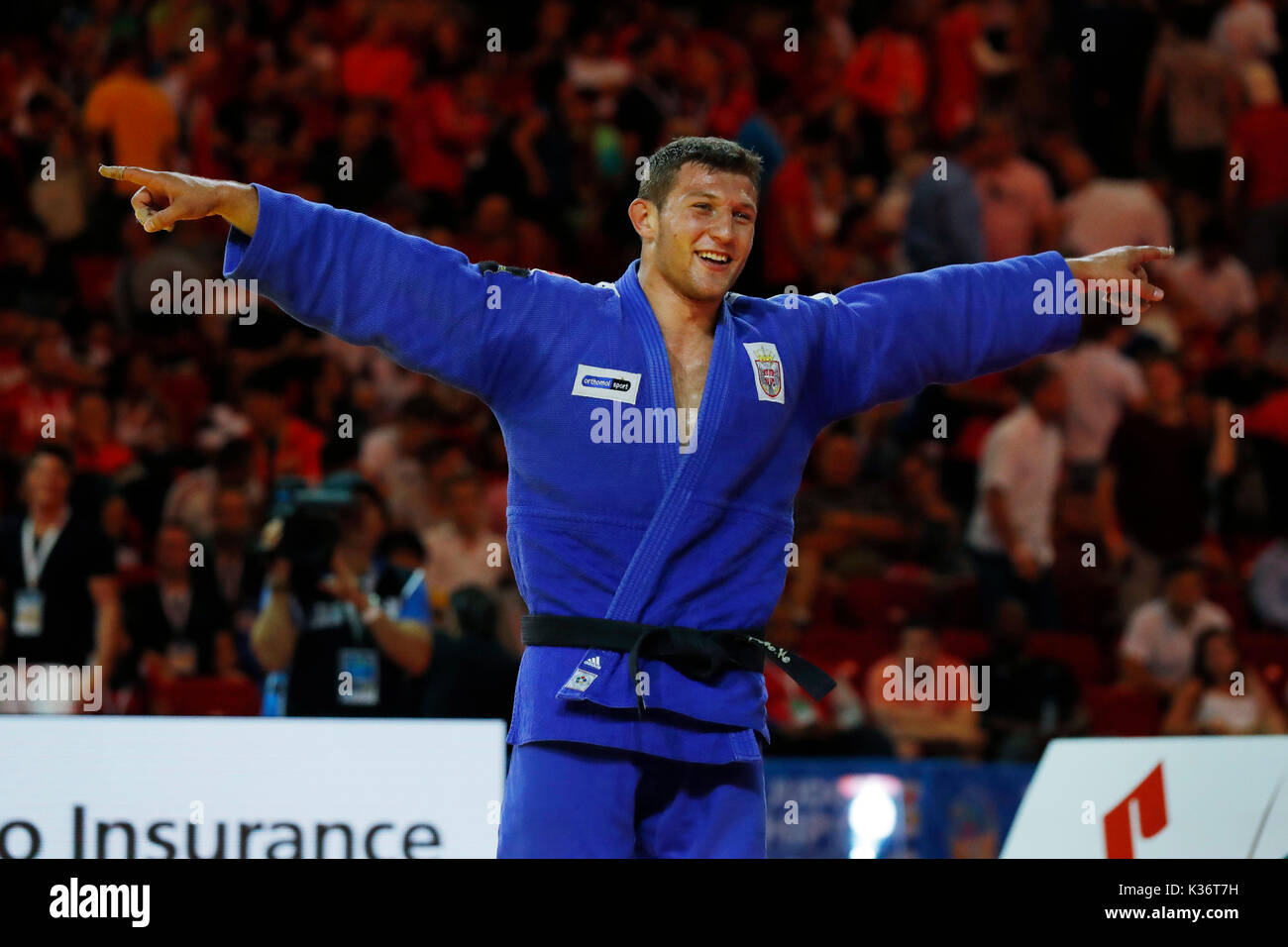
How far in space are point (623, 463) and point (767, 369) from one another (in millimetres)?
417

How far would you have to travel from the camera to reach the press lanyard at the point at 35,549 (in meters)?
7.57

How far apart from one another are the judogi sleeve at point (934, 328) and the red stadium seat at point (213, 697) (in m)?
3.74

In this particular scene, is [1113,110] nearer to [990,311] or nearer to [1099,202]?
[1099,202]

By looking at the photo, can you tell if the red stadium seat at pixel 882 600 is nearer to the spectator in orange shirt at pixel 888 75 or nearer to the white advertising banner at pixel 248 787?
the white advertising banner at pixel 248 787

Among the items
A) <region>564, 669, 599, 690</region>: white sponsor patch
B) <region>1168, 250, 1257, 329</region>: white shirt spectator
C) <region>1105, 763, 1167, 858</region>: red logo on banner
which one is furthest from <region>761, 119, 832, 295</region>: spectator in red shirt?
<region>564, 669, 599, 690</region>: white sponsor patch

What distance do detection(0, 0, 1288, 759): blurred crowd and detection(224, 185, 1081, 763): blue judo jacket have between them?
315cm

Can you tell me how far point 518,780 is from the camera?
11.8 feet

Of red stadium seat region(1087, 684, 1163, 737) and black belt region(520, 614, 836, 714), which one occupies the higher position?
black belt region(520, 614, 836, 714)

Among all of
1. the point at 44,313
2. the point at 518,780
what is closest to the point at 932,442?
the point at 44,313

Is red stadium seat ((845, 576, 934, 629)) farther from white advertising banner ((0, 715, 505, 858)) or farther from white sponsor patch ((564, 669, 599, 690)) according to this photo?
white sponsor patch ((564, 669, 599, 690))

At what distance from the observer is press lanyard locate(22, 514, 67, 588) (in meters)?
7.57

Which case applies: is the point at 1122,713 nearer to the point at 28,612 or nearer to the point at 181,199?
the point at 28,612

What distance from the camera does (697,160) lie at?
3865 mm
